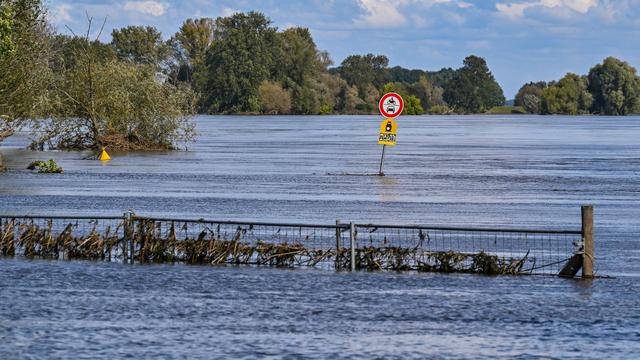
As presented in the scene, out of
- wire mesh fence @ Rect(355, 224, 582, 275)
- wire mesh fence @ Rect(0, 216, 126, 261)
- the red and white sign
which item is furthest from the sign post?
wire mesh fence @ Rect(0, 216, 126, 261)

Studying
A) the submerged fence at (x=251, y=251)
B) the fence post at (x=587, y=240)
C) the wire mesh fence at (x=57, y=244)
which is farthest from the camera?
the wire mesh fence at (x=57, y=244)

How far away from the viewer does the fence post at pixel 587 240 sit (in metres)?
19.7

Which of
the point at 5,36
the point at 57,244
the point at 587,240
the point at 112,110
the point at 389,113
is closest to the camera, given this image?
the point at 587,240

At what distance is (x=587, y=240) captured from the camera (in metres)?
19.7

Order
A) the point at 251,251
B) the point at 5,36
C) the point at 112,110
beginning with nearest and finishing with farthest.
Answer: the point at 251,251 < the point at 5,36 < the point at 112,110

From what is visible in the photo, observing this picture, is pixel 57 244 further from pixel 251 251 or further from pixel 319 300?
pixel 319 300

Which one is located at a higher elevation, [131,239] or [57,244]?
[131,239]

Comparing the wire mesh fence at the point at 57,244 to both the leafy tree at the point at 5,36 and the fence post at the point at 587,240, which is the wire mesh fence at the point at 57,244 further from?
the leafy tree at the point at 5,36

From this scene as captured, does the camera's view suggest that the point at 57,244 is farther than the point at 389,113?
No

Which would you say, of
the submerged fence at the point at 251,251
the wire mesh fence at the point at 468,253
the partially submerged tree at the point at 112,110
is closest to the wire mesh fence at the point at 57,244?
the submerged fence at the point at 251,251

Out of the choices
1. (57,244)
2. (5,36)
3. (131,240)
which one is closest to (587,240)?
(131,240)

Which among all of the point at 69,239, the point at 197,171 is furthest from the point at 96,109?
the point at 69,239

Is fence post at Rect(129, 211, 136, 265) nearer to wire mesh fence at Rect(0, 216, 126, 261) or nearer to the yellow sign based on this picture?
wire mesh fence at Rect(0, 216, 126, 261)

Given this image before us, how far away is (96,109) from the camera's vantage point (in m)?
67.8
